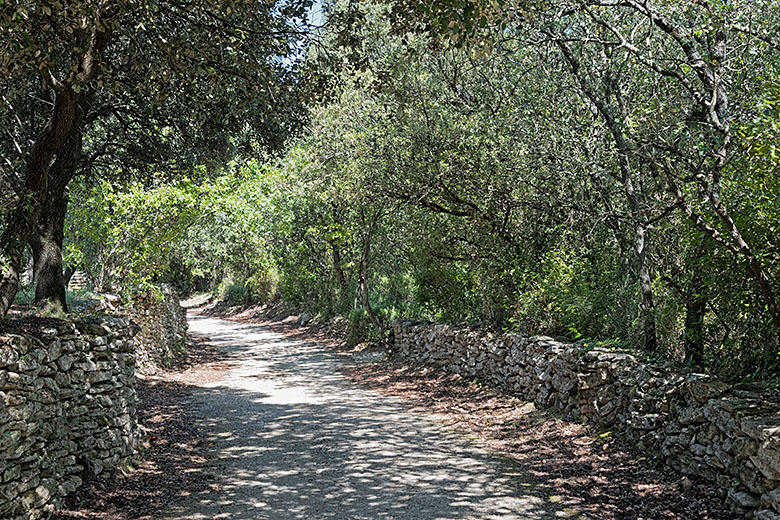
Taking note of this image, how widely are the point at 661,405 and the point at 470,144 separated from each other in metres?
6.45

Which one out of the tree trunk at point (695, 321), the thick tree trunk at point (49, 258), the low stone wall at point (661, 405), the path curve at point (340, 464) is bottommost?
the path curve at point (340, 464)

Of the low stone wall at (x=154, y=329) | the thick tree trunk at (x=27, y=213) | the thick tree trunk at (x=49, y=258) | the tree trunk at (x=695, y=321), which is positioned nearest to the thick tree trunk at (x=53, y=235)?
the thick tree trunk at (x=49, y=258)

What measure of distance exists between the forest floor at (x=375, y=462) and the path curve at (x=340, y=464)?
0.02 meters

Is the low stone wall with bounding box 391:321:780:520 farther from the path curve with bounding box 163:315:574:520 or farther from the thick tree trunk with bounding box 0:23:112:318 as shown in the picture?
the thick tree trunk with bounding box 0:23:112:318

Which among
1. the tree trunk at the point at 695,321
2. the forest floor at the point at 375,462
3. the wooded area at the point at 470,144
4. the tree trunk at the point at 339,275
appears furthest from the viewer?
the tree trunk at the point at 339,275

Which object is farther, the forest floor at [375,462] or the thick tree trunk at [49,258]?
the thick tree trunk at [49,258]

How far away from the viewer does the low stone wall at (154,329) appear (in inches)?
522

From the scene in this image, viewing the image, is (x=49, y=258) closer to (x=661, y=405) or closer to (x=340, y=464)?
(x=340, y=464)

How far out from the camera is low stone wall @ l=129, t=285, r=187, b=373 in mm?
13266

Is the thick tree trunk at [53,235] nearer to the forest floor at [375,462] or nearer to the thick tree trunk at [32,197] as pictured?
the thick tree trunk at [32,197]

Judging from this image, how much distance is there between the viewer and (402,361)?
610 inches

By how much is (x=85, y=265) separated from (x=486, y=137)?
10771 millimetres

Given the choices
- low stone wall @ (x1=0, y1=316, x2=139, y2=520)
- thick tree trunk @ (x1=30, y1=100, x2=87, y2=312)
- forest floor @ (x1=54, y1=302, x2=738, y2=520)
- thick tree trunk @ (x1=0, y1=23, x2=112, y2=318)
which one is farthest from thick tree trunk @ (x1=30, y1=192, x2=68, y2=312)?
forest floor @ (x1=54, y1=302, x2=738, y2=520)

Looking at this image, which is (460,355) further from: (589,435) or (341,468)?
(341,468)
